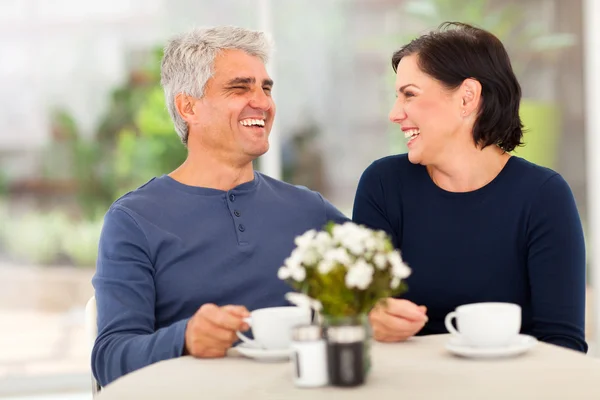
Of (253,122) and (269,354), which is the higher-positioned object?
(253,122)

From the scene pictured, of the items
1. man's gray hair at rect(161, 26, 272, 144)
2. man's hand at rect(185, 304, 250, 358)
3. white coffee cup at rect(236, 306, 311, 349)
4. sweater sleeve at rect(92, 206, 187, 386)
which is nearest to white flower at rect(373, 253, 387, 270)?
white coffee cup at rect(236, 306, 311, 349)

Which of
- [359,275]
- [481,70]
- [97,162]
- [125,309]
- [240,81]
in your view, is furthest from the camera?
[97,162]

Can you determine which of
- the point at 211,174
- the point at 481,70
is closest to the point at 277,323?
the point at 211,174

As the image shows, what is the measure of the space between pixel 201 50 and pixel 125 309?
79cm

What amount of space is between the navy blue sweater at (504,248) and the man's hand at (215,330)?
2.19 feet

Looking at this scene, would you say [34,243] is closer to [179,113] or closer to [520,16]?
[179,113]

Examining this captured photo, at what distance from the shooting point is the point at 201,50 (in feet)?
7.89

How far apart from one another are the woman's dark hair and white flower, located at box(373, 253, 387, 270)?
986mm

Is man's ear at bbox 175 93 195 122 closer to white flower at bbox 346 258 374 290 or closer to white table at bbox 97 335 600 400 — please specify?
white table at bbox 97 335 600 400

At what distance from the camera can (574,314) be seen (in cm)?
209

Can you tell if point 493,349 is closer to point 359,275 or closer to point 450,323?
point 450,323

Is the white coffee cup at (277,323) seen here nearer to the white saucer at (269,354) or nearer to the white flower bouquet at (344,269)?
the white saucer at (269,354)

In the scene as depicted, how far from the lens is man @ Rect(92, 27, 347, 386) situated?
6.61 feet

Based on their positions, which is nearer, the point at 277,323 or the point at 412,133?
the point at 277,323
